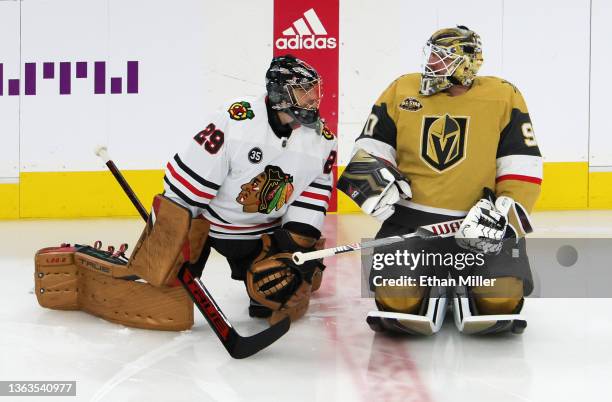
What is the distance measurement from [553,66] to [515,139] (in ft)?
9.08

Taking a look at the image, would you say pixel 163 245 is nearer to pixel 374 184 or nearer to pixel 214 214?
pixel 214 214

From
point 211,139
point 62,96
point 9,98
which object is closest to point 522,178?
point 211,139

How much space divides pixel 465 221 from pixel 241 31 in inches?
117

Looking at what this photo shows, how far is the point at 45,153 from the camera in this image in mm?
5211

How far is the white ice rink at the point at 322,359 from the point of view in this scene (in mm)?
2252

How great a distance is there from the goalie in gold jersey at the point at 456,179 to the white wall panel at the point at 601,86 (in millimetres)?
2758

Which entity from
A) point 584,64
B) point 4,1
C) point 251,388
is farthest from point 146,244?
point 584,64

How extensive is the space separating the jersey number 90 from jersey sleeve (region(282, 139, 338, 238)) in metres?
0.35

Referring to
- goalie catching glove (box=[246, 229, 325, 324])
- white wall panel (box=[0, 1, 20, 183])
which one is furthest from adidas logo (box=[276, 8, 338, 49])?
goalie catching glove (box=[246, 229, 325, 324])

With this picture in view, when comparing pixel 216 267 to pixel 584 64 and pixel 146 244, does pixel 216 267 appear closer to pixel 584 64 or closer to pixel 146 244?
pixel 146 244

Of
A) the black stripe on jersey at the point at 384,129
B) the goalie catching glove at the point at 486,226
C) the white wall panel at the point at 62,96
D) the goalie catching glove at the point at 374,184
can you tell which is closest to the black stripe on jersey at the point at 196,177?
the goalie catching glove at the point at 374,184

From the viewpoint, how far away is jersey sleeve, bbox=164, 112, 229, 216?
270 centimetres

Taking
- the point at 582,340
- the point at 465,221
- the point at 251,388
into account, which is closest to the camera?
the point at 251,388

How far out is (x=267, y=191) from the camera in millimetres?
2799
